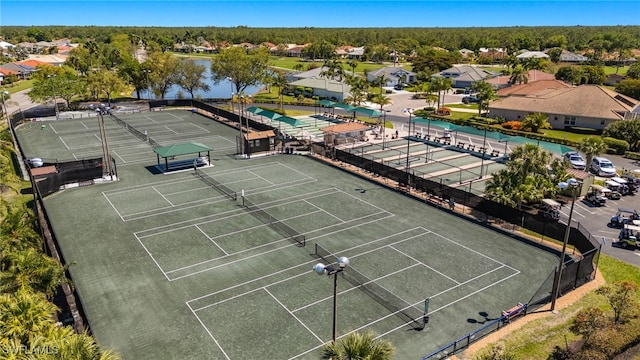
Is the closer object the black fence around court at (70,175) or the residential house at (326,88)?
the black fence around court at (70,175)

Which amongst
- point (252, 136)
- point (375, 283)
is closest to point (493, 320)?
point (375, 283)

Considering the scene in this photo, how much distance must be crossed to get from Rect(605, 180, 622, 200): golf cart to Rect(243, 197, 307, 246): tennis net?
28702mm

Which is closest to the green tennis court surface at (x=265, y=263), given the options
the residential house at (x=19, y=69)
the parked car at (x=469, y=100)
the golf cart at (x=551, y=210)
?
the golf cart at (x=551, y=210)

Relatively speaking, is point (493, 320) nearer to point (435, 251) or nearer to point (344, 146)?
point (435, 251)

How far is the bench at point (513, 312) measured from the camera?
2356 cm

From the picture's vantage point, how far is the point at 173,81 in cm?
9431

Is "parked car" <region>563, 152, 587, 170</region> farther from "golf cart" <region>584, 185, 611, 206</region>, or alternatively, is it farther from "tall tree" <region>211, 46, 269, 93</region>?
"tall tree" <region>211, 46, 269, 93</region>

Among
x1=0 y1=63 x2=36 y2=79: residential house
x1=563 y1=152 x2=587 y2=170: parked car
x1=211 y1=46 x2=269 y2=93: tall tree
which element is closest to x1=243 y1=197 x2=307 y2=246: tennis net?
x1=563 y1=152 x2=587 y2=170: parked car

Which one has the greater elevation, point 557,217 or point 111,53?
point 111,53

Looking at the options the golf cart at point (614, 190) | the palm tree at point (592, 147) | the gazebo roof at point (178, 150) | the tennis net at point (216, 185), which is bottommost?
the tennis net at point (216, 185)

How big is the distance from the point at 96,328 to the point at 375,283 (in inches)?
599

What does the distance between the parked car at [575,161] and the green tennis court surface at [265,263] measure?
69.7 ft

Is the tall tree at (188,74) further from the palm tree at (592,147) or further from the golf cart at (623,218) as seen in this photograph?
the golf cart at (623,218)

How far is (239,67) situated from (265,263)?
2880 inches
